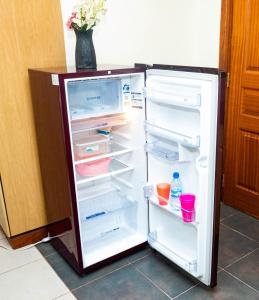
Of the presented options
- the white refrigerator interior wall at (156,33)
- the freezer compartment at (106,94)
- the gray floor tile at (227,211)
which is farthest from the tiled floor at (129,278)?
the white refrigerator interior wall at (156,33)

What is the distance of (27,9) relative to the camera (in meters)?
2.03

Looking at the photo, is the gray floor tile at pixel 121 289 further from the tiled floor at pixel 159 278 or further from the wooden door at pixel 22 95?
the wooden door at pixel 22 95

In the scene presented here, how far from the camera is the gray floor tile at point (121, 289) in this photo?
1.85m

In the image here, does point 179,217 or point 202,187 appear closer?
point 202,187

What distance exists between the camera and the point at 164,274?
2021 mm

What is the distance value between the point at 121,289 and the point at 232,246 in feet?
2.79

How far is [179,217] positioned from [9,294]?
1079 millimetres

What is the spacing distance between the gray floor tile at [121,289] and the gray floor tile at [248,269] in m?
0.49

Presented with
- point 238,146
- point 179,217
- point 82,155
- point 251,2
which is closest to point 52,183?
point 82,155

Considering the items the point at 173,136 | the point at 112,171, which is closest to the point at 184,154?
the point at 173,136

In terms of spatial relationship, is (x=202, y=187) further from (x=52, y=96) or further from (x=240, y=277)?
(x=52, y=96)

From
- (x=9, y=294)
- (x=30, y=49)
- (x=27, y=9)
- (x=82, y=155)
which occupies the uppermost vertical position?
(x=27, y=9)

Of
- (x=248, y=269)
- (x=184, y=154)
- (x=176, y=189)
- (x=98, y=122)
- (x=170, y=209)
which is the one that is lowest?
(x=248, y=269)

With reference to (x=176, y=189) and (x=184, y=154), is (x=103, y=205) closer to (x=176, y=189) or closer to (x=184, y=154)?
(x=176, y=189)
